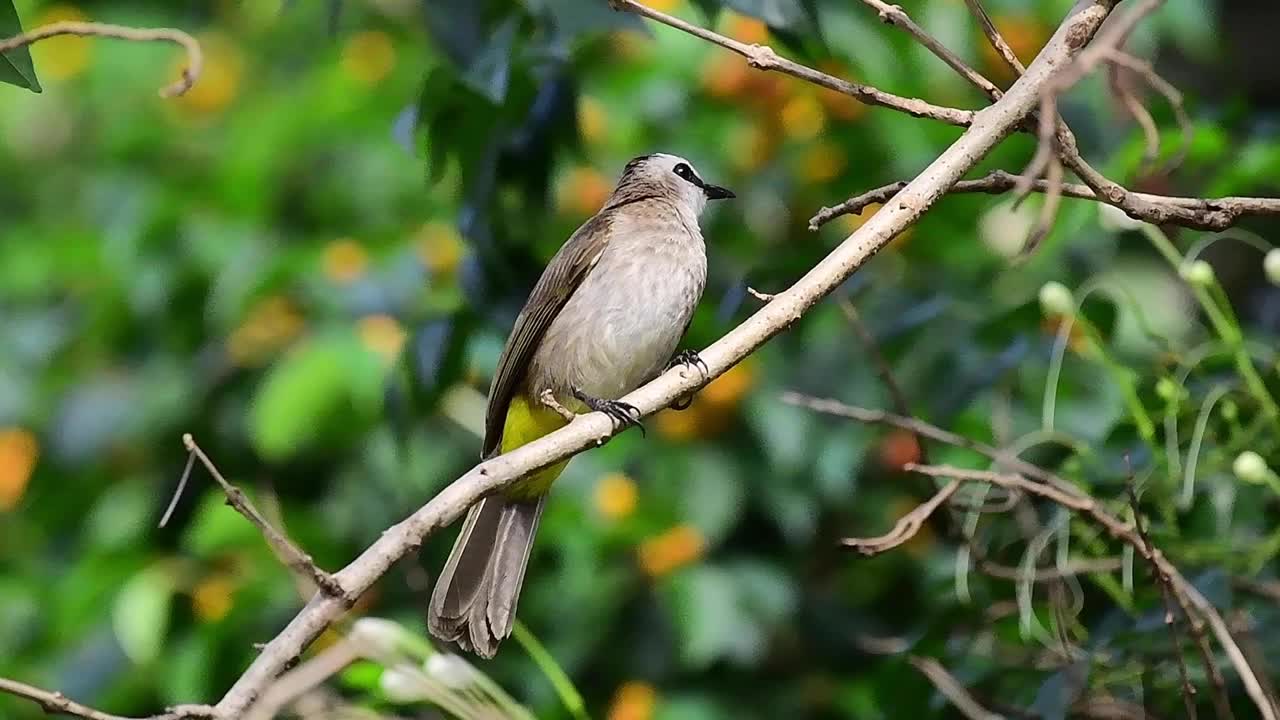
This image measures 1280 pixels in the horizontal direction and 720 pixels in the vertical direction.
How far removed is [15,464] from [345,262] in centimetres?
129

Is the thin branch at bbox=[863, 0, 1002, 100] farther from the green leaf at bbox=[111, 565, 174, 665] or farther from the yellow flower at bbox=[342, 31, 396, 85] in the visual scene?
the yellow flower at bbox=[342, 31, 396, 85]

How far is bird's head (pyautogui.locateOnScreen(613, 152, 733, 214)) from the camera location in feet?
12.3

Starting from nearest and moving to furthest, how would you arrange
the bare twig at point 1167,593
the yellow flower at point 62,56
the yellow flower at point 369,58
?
the bare twig at point 1167,593
the yellow flower at point 369,58
the yellow flower at point 62,56

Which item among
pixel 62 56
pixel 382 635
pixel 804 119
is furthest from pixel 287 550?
pixel 62 56

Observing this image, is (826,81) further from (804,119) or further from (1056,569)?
(804,119)

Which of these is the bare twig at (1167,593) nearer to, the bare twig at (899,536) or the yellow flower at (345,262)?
the bare twig at (899,536)

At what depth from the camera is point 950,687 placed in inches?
97.5

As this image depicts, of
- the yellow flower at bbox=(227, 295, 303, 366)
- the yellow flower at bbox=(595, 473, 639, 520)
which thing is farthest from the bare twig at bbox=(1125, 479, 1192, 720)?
the yellow flower at bbox=(227, 295, 303, 366)

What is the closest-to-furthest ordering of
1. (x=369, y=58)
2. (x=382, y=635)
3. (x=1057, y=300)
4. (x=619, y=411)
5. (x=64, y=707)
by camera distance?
(x=64, y=707) → (x=382, y=635) → (x=619, y=411) → (x=1057, y=300) → (x=369, y=58)

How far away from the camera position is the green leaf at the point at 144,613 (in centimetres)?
362

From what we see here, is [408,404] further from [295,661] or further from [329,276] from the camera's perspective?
[295,661]

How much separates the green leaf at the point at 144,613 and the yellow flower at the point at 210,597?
0.07m

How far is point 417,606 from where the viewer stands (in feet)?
13.1

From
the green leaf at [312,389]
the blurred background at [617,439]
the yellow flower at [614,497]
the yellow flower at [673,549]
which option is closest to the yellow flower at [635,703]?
the blurred background at [617,439]
